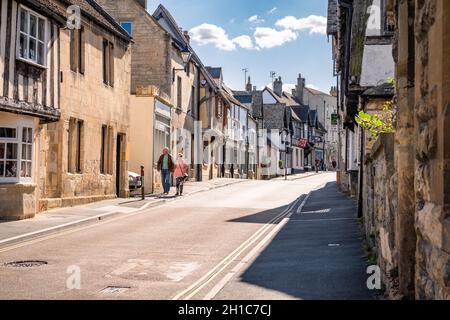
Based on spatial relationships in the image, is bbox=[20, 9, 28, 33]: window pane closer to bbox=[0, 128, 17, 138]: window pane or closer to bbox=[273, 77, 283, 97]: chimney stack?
bbox=[0, 128, 17, 138]: window pane

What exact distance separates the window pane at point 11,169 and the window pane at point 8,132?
0.67 metres

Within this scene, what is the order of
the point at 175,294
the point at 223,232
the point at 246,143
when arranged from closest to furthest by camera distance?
the point at 175,294 → the point at 223,232 → the point at 246,143

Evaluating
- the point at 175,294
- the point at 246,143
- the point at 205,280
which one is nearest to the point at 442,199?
the point at 175,294

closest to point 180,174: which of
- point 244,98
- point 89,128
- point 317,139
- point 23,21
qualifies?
point 89,128

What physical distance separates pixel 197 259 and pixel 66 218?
255 inches

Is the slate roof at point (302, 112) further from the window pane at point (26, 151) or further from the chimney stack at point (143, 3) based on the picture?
the window pane at point (26, 151)

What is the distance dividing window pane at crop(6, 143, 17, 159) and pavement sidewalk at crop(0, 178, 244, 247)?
1.67 m

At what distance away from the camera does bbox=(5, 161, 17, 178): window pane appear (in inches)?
592

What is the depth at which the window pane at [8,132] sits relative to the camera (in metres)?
15.0

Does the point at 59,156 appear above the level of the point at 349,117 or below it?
below

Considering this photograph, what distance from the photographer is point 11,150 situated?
49.8 feet

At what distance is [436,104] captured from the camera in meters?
4.35
